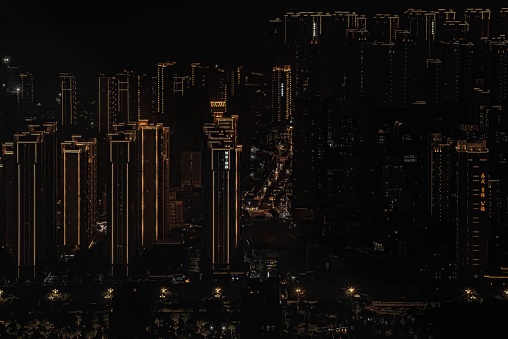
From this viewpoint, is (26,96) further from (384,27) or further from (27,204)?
(384,27)

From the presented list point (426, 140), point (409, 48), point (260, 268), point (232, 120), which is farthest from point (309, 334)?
point (409, 48)

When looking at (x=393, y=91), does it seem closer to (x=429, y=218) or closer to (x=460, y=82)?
(x=460, y=82)

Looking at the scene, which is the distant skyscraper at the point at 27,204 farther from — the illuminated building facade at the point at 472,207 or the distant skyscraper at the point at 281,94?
the illuminated building facade at the point at 472,207

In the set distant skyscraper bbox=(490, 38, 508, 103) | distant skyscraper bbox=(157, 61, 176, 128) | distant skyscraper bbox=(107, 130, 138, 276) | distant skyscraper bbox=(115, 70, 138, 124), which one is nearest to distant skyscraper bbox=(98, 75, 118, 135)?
distant skyscraper bbox=(115, 70, 138, 124)

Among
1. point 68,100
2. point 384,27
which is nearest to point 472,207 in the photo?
point 384,27

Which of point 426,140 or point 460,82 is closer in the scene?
point 426,140

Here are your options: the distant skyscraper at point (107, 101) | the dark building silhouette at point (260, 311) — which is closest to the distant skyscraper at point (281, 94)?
the distant skyscraper at point (107, 101)
